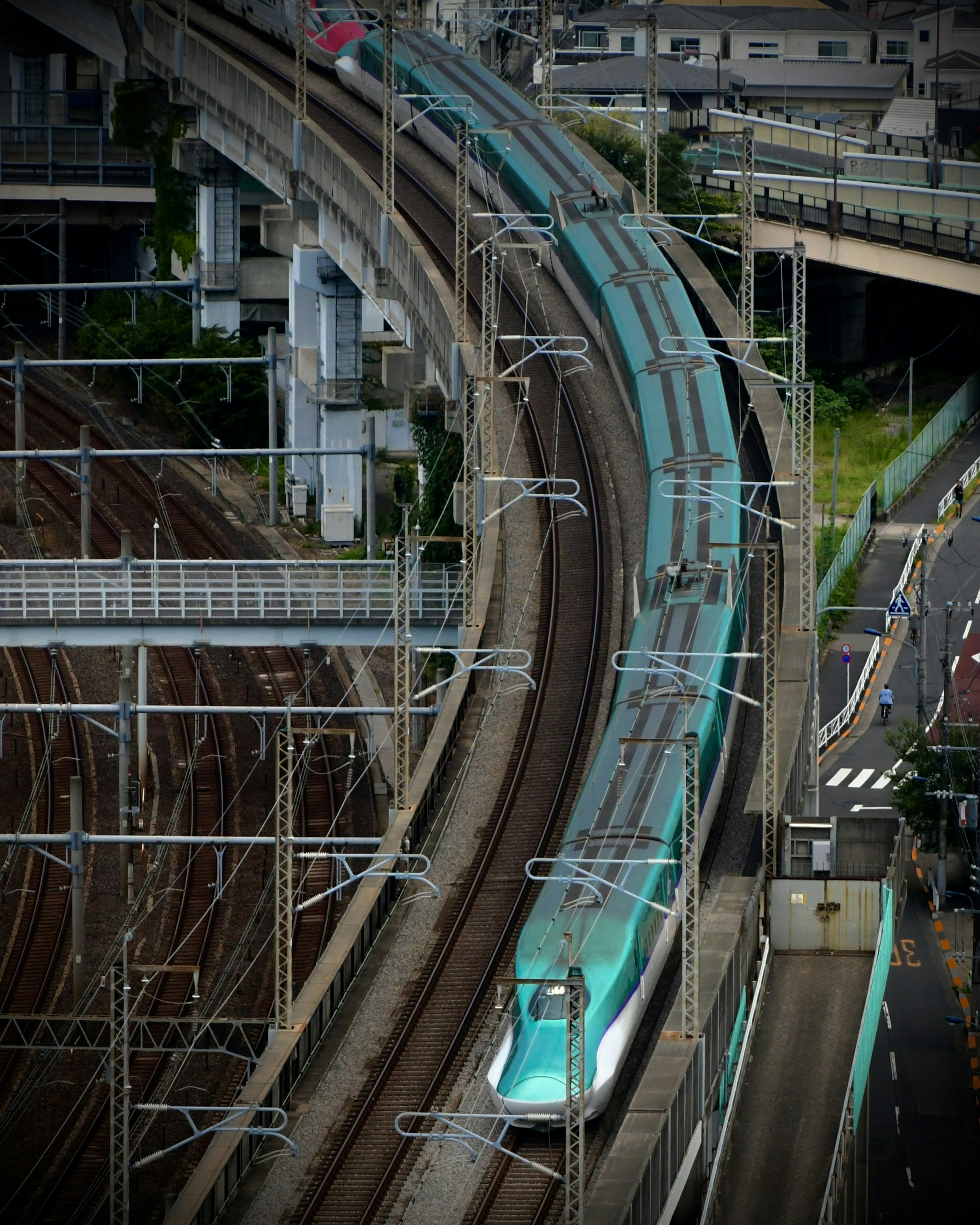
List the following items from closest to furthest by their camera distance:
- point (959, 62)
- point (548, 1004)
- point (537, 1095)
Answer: point (537, 1095) → point (548, 1004) → point (959, 62)

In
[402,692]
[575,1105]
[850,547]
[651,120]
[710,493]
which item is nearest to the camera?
[575,1105]

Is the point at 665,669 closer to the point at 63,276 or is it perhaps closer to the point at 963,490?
the point at 963,490

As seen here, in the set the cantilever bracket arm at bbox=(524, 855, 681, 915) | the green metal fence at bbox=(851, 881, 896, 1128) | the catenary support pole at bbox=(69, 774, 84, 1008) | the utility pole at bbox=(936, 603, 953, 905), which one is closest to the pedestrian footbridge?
the catenary support pole at bbox=(69, 774, 84, 1008)

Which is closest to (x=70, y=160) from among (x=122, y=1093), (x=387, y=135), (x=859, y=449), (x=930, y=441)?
(x=387, y=135)

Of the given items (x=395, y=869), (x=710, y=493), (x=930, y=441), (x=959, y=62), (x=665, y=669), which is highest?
(x=959, y=62)

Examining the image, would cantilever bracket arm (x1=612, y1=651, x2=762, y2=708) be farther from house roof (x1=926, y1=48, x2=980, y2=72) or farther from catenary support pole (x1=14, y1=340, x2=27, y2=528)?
house roof (x1=926, y1=48, x2=980, y2=72)

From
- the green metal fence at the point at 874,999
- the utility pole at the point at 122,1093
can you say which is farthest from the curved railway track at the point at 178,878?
the green metal fence at the point at 874,999
